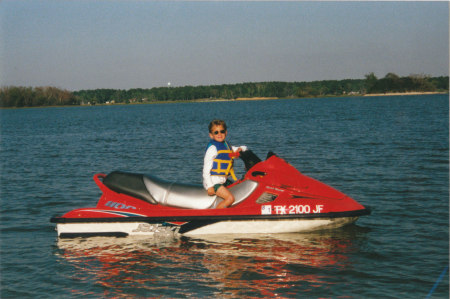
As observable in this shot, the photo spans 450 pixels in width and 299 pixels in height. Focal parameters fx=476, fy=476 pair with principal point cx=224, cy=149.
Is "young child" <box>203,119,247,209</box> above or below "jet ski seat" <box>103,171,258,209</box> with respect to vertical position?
above

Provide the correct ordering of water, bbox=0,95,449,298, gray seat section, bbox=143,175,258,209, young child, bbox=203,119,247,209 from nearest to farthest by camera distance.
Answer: water, bbox=0,95,449,298
young child, bbox=203,119,247,209
gray seat section, bbox=143,175,258,209

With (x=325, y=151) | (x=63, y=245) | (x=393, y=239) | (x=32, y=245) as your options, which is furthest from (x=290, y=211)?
(x=325, y=151)

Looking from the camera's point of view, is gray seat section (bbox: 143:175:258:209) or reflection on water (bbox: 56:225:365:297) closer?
reflection on water (bbox: 56:225:365:297)

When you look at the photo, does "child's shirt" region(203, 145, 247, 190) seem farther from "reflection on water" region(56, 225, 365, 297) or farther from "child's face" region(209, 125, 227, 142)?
"reflection on water" region(56, 225, 365, 297)

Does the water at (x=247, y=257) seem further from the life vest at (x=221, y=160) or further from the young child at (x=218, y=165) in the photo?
the life vest at (x=221, y=160)

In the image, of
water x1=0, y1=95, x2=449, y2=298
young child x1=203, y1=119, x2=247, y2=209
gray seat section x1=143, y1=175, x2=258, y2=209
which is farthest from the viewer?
gray seat section x1=143, y1=175, x2=258, y2=209

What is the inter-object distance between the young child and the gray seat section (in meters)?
0.19

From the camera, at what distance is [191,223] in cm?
→ 786

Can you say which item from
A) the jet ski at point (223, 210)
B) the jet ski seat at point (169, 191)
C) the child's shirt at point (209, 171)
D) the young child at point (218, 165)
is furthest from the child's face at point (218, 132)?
the jet ski seat at point (169, 191)

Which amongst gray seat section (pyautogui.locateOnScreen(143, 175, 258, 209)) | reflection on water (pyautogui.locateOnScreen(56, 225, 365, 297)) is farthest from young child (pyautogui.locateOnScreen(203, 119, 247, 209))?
reflection on water (pyautogui.locateOnScreen(56, 225, 365, 297))

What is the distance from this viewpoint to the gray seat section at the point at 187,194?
7.84 m

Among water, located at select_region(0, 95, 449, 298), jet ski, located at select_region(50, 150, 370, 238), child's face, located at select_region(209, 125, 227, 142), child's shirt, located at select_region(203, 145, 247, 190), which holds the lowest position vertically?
water, located at select_region(0, 95, 449, 298)

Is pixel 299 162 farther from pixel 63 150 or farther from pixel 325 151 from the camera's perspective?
pixel 63 150

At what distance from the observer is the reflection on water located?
6.16 m
